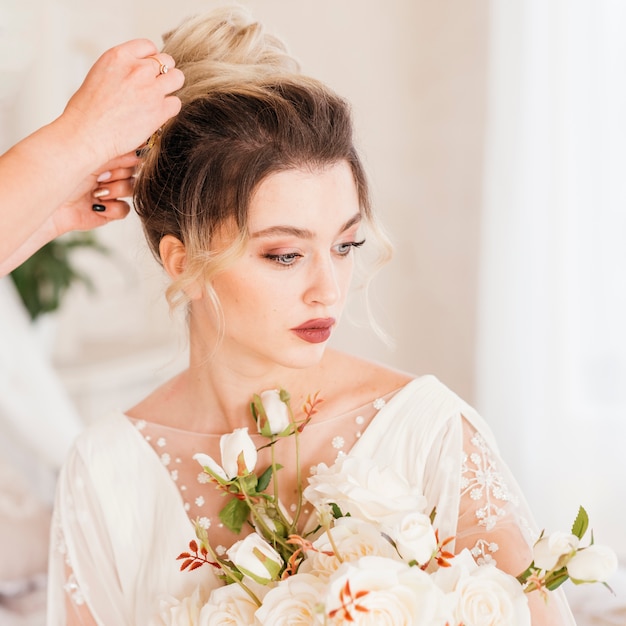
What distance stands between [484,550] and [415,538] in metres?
0.28

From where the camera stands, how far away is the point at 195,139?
1223 millimetres

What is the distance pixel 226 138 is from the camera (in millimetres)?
1210

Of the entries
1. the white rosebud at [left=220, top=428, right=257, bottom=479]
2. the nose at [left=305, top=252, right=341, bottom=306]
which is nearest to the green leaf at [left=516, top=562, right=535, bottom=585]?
the white rosebud at [left=220, top=428, right=257, bottom=479]

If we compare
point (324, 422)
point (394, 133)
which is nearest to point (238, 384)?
point (324, 422)

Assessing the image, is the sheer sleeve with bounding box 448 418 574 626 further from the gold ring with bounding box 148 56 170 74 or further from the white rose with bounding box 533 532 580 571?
the gold ring with bounding box 148 56 170 74

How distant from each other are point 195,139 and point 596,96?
71.0 inches

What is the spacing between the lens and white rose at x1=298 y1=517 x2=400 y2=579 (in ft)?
3.03

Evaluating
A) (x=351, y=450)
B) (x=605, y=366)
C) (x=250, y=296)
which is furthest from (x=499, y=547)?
(x=605, y=366)

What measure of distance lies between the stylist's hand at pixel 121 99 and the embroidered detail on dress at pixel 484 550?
733 millimetres

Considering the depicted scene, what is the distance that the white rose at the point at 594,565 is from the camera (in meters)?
0.84

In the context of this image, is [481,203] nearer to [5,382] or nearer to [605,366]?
[605,366]

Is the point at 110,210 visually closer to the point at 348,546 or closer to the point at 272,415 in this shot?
the point at 272,415

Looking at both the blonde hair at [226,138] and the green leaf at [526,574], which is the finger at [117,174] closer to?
the blonde hair at [226,138]

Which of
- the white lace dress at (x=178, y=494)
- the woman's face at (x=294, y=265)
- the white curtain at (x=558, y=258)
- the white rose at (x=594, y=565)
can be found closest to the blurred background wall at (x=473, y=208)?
the white curtain at (x=558, y=258)
